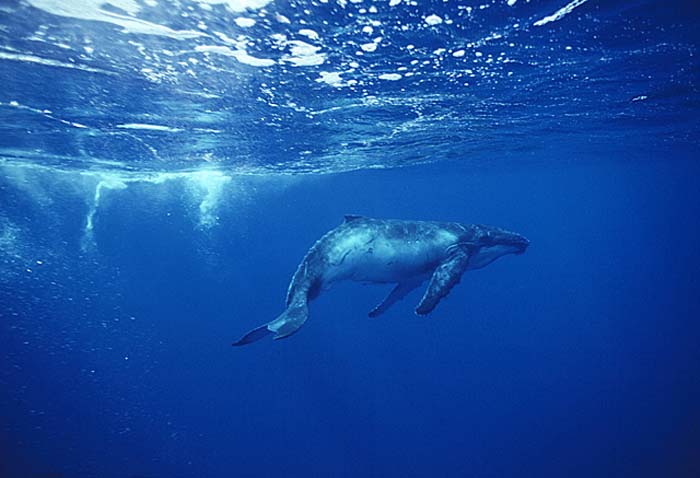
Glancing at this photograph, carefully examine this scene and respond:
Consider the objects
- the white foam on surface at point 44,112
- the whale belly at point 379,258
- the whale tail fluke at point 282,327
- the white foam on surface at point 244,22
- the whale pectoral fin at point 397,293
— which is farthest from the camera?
the white foam on surface at point 44,112

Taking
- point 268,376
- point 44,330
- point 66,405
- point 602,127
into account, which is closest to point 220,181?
point 268,376

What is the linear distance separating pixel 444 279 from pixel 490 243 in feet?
10.5

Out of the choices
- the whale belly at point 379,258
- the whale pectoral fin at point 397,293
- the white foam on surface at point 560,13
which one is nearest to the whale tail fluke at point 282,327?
the whale belly at point 379,258

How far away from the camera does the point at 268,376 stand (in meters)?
37.3

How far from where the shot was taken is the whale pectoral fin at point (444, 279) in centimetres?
909

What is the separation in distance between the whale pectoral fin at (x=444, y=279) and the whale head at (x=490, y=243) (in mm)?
1050

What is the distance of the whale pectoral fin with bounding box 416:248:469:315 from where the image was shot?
29.8 ft

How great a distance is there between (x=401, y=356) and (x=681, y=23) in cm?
3559

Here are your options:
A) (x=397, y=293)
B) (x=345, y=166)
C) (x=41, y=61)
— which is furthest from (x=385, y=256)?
(x=345, y=166)

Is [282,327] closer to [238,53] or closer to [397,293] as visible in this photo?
[397,293]

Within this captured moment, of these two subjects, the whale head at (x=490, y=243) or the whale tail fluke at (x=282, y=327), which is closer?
the whale tail fluke at (x=282, y=327)

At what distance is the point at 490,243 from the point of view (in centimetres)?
1220

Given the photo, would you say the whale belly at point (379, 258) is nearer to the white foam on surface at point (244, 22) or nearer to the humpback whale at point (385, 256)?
the humpback whale at point (385, 256)

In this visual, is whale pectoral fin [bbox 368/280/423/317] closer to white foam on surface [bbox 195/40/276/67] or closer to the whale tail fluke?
the whale tail fluke
